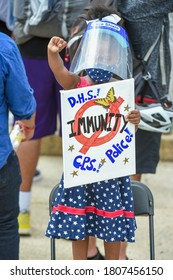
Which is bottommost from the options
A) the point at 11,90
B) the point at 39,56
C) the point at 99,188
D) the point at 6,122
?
the point at 99,188

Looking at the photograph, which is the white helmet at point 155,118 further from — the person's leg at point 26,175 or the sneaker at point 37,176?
the sneaker at point 37,176

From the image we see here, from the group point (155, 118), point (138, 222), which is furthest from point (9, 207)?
point (138, 222)

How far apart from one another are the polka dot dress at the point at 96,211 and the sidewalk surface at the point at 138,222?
113 centimetres

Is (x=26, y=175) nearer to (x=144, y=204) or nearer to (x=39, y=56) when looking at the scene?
(x=39, y=56)

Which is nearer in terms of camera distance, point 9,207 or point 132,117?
point 132,117

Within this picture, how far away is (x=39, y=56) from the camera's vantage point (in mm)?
4566

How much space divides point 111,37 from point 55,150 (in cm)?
301

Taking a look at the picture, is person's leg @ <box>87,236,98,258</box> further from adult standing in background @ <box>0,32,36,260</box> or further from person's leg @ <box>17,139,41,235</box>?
adult standing in background @ <box>0,32,36,260</box>

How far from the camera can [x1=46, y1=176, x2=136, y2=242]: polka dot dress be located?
3.28 metres

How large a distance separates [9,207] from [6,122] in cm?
39

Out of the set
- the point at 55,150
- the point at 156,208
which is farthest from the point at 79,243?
the point at 55,150

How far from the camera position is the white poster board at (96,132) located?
3.09 meters

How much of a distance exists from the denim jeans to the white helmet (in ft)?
2.61

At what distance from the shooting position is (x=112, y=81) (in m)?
3.27
